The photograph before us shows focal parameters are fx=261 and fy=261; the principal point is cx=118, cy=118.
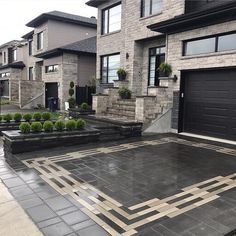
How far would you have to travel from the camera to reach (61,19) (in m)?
23.1

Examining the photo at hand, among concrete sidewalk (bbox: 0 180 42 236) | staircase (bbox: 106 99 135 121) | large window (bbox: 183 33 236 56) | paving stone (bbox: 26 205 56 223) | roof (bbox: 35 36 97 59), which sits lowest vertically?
concrete sidewalk (bbox: 0 180 42 236)

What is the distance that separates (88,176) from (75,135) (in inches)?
127

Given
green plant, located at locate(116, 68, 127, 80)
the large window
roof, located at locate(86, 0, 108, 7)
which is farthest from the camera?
roof, located at locate(86, 0, 108, 7)

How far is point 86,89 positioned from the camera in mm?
19219

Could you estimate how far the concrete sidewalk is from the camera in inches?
129

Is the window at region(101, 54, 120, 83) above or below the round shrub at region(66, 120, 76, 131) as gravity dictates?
above

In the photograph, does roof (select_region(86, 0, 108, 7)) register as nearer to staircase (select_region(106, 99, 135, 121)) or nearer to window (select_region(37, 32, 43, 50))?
staircase (select_region(106, 99, 135, 121))

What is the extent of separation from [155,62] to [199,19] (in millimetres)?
4519

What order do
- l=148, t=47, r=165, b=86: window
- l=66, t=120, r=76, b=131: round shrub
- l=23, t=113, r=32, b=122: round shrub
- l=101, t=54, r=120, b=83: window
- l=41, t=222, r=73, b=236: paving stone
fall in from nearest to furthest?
1. l=41, t=222, r=73, b=236: paving stone
2. l=66, t=120, r=76, b=131: round shrub
3. l=23, t=113, r=32, b=122: round shrub
4. l=148, t=47, r=165, b=86: window
5. l=101, t=54, r=120, b=83: window

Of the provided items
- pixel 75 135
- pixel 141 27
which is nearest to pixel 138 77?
pixel 141 27

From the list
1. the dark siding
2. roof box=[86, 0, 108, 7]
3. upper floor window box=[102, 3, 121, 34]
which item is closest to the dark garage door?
the dark siding

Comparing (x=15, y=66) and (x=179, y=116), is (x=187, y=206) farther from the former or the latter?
(x=15, y=66)

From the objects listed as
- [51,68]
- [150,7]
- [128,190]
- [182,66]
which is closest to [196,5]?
[150,7]

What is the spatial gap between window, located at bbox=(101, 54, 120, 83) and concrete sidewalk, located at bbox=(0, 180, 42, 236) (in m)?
12.5
